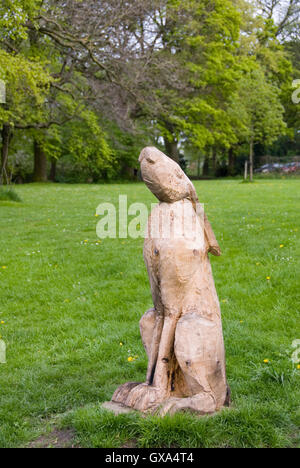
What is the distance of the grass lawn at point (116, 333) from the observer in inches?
154

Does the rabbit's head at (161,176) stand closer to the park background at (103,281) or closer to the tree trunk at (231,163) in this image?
the park background at (103,281)

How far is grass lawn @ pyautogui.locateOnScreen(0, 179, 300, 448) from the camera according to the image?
→ 3924 mm

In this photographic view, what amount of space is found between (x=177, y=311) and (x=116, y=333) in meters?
2.93

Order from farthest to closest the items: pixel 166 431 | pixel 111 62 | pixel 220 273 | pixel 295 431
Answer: pixel 111 62
pixel 220 273
pixel 295 431
pixel 166 431

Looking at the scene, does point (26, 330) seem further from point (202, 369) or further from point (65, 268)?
point (202, 369)

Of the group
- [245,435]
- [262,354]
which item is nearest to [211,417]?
[245,435]

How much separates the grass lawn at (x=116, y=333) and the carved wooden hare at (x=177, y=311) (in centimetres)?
21

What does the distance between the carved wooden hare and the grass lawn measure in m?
0.21

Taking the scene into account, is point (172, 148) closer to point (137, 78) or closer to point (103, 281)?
point (137, 78)

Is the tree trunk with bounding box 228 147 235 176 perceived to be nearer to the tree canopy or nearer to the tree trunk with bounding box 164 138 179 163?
the tree canopy

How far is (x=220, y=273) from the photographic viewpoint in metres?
8.81

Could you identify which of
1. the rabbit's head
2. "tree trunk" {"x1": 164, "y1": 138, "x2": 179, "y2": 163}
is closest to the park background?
the rabbit's head

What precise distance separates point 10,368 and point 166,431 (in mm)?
2919

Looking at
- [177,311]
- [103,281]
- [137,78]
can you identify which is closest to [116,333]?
[103,281]
